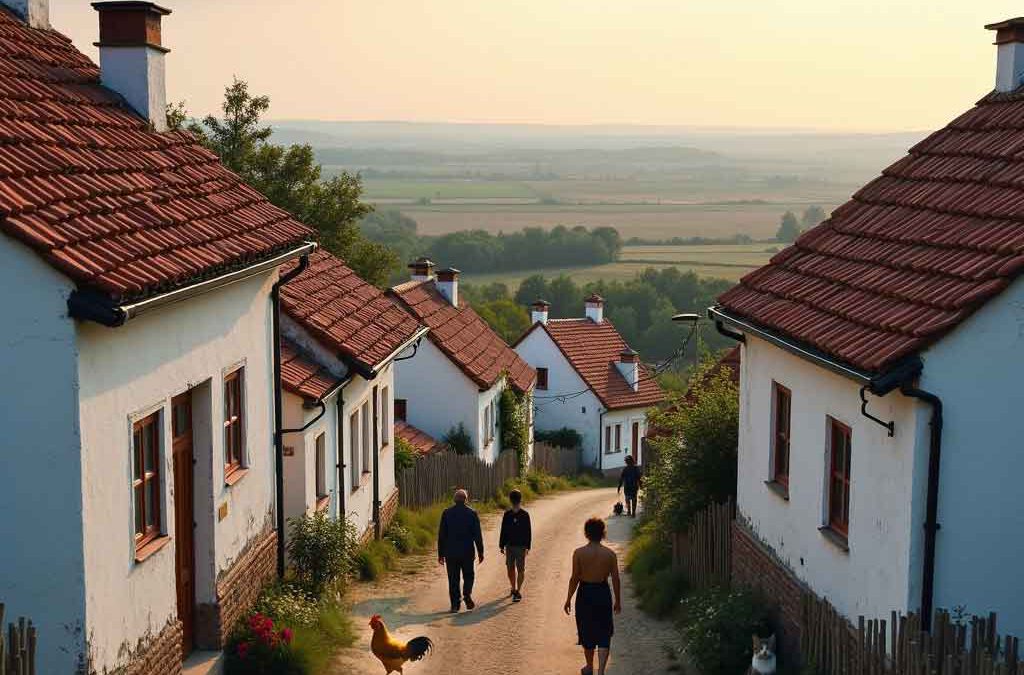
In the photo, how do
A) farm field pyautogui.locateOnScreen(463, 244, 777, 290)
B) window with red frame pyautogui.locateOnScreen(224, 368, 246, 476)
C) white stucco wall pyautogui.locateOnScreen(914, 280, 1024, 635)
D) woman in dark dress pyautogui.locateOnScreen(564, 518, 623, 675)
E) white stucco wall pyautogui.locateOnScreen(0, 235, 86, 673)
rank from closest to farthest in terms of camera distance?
white stucco wall pyautogui.locateOnScreen(0, 235, 86, 673) < white stucco wall pyautogui.locateOnScreen(914, 280, 1024, 635) < woman in dark dress pyautogui.locateOnScreen(564, 518, 623, 675) < window with red frame pyautogui.locateOnScreen(224, 368, 246, 476) < farm field pyautogui.locateOnScreen(463, 244, 777, 290)

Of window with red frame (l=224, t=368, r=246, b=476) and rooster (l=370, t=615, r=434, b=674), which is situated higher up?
window with red frame (l=224, t=368, r=246, b=476)

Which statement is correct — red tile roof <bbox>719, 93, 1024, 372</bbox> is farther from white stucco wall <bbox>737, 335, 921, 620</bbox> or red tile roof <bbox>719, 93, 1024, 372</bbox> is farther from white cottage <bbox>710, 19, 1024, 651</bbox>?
white stucco wall <bbox>737, 335, 921, 620</bbox>

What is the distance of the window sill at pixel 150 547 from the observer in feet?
30.0

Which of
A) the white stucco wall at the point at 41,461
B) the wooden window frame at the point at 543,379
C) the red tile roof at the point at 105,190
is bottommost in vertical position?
the wooden window frame at the point at 543,379

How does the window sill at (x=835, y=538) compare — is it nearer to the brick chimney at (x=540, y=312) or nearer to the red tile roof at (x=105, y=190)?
the red tile roof at (x=105, y=190)

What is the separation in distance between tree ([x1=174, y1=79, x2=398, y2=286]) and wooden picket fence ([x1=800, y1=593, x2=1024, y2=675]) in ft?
119

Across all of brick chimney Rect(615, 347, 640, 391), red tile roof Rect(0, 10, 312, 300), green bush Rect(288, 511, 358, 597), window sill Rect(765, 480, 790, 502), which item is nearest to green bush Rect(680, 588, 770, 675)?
window sill Rect(765, 480, 790, 502)

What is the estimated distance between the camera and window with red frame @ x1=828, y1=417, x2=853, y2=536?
10.8 metres

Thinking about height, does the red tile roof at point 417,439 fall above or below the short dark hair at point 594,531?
below

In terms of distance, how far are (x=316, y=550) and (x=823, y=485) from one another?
19.0 ft

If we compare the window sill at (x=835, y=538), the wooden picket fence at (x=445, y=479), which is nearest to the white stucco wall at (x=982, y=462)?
the window sill at (x=835, y=538)

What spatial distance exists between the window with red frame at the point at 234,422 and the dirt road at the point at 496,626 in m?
2.20

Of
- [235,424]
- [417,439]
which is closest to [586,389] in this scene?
[417,439]

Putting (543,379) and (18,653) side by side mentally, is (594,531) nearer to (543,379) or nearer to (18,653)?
(18,653)
